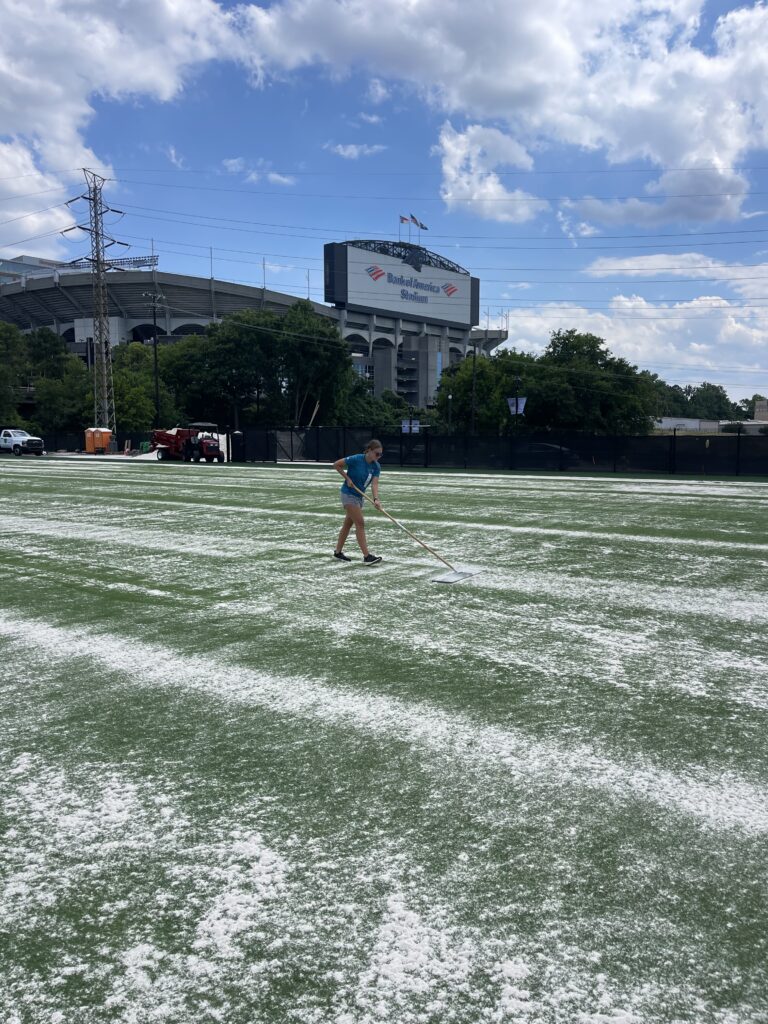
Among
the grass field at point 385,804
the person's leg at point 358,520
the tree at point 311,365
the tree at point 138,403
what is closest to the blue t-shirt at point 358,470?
the person's leg at point 358,520

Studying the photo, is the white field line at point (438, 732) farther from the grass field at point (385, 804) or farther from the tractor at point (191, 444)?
the tractor at point (191, 444)

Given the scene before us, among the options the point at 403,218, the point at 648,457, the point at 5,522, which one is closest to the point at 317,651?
the point at 5,522

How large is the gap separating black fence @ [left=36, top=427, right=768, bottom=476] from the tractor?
3.71 ft

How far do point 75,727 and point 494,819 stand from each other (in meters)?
2.72

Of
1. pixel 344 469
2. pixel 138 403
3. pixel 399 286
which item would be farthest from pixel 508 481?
pixel 399 286

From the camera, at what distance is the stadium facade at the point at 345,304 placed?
129 meters

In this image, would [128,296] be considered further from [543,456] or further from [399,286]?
[543,456]

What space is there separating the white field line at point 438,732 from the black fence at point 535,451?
28.7 meters

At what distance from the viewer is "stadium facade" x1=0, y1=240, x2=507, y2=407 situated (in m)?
129

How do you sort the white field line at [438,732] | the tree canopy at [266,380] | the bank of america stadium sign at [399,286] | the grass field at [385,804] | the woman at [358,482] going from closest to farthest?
the grass field at [385,804] → the white field line at [438,732] → the woman at [358,482] → the tree canopy at [266,380] → the bank of america stadium sign at [399,286]

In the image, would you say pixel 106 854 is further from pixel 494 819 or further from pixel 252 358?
pixel 252 358

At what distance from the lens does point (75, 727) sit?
4.80 meters

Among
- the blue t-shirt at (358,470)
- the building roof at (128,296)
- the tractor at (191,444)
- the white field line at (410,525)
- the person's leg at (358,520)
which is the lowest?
the white field line at (410,525)

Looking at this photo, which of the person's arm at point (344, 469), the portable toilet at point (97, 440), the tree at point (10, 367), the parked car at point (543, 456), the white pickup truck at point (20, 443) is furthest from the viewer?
the tree at point (10, 367)
